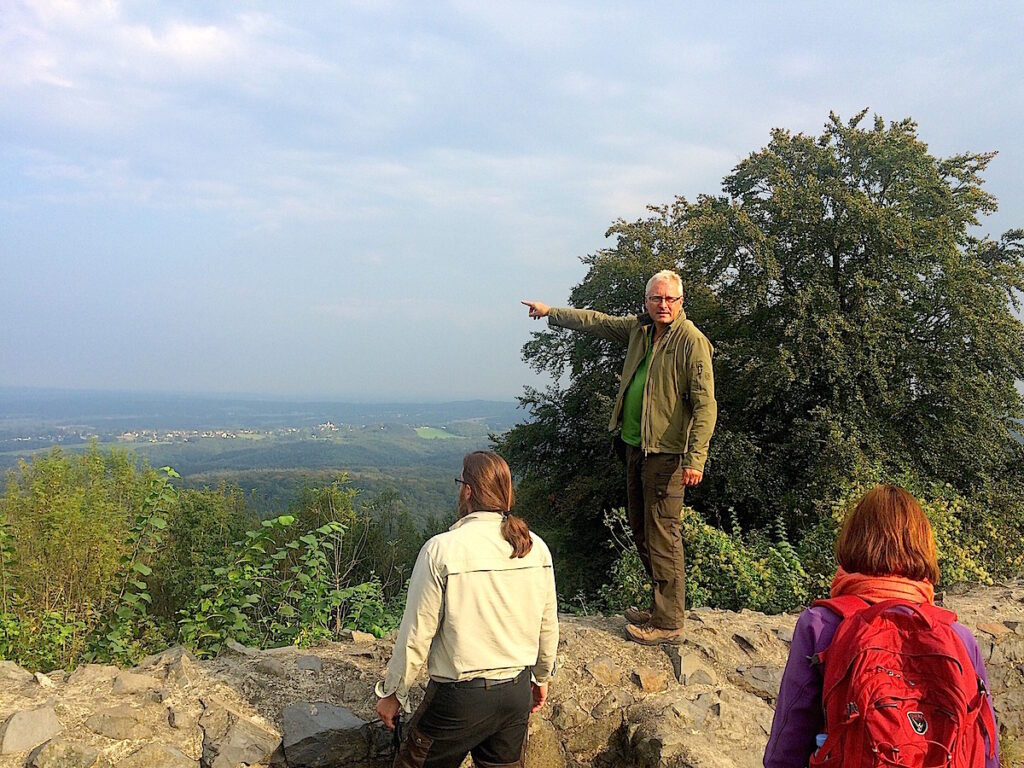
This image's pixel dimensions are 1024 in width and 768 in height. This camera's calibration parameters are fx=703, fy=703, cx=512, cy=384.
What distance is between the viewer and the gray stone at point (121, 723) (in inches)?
127

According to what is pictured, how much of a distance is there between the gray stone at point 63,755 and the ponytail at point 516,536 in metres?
2.07

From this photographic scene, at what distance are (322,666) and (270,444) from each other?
108020 millimetres

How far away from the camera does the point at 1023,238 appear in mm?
15789

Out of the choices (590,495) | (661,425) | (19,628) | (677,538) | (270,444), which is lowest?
(270,444)

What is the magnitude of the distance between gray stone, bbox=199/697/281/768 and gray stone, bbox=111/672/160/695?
317 millimetres

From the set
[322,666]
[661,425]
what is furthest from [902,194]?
[322,666]

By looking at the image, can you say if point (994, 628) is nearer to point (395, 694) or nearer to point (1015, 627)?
point (1015, 627)

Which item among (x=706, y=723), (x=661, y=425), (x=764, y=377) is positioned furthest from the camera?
(x=764, y=377)

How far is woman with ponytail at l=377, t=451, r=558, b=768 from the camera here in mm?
2658

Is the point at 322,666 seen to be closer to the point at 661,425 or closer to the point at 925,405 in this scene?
the point at 661,425

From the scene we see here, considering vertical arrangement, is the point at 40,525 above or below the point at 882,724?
below

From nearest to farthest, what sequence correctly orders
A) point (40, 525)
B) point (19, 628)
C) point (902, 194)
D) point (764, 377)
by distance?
1. point (19, 628)
2. point (40, 525)
3. point (764, 377)
4. point (902, 194)

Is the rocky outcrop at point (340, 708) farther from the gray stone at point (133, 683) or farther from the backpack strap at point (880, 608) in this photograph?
the backpack strap at point (880, 608)

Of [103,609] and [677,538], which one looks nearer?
[677,538]
